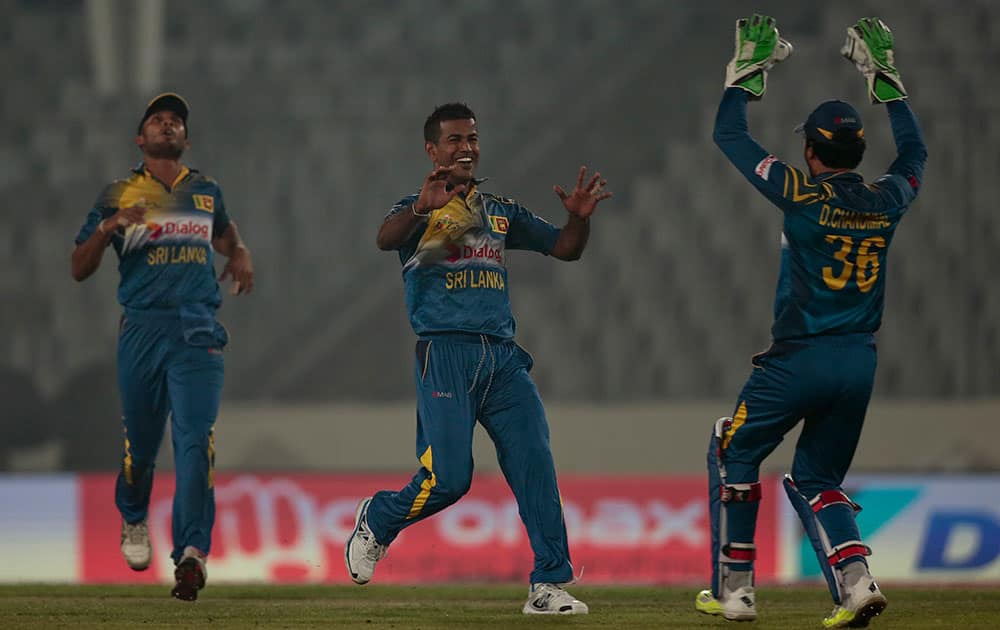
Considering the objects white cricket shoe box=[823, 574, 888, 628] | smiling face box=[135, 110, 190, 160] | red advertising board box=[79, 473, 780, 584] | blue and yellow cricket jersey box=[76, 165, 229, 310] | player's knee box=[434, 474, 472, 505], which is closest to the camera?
white cricket shoe box=[823, 574, 888, 628]

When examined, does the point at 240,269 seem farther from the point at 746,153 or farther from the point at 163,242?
the point at 746,153

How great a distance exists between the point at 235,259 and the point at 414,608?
181 centimetres

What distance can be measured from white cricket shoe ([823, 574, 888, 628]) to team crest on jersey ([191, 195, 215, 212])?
319 cm

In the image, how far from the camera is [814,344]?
4938mm

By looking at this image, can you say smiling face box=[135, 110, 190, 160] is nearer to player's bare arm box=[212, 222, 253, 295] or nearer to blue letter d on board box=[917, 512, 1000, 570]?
player's bare arm box=[212, 222, 253, 295]

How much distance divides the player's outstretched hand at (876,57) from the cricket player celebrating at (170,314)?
9.34ft

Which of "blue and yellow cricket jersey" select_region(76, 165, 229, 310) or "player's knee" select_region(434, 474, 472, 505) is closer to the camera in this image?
"player's knee" select_region(434, 474, 472, 505)

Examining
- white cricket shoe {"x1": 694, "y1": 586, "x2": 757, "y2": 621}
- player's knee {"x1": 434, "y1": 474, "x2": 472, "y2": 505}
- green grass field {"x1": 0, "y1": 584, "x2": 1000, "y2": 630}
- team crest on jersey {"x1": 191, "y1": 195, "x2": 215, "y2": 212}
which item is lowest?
green grass field {"x1": 0, "y1": 584, "x2": 1000, "y2": 630}

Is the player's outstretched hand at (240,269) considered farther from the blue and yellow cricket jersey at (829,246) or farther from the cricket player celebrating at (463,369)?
the blue and yellow cricket jersey at (829,246)

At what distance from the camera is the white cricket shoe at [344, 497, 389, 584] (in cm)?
549

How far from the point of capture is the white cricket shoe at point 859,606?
4820 mm

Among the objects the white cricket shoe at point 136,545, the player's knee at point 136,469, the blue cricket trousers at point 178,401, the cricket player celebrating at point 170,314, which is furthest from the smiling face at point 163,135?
the white cricket shoe at point 136,545

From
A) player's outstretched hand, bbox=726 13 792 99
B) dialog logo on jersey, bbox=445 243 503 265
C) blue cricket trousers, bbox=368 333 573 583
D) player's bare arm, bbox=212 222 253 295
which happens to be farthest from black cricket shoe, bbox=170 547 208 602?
player's outstretched hand, bbox=726 13 792 99

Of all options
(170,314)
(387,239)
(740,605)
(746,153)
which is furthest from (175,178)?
(740,605)
